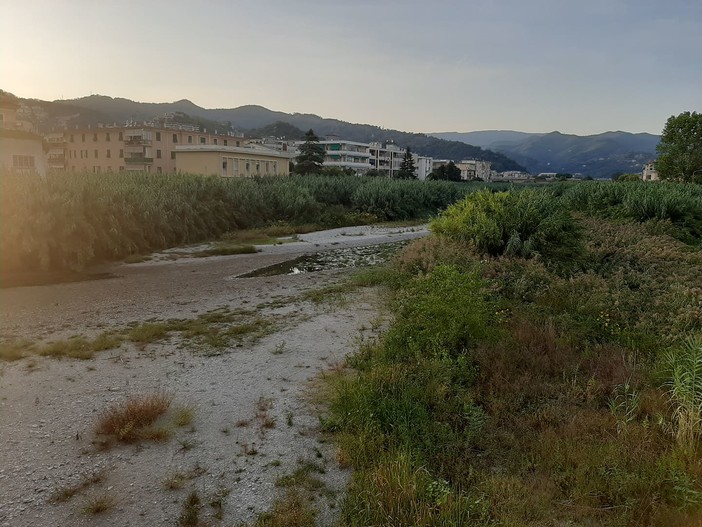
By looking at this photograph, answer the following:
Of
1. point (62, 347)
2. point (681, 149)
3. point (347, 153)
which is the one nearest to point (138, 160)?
point (347, 153)

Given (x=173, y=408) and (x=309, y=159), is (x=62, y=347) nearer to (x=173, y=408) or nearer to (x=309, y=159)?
(x=173, y=408)

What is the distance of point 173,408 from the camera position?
5.32 meters

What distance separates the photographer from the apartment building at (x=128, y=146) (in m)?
55.5

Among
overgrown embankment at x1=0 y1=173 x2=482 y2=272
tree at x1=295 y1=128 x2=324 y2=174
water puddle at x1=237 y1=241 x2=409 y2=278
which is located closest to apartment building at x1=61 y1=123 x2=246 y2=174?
tree at x1=295 y1=128 x2=324 y2=174

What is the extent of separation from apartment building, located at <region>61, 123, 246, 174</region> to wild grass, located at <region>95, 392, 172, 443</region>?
5296 cm

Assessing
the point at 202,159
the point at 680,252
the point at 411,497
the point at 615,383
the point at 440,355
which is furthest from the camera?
the point at 202,159

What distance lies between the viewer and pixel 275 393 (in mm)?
5824

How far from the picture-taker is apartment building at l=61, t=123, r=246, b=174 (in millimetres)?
55500

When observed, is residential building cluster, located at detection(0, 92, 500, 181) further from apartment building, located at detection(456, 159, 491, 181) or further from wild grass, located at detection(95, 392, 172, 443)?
apartment building, located at detection(456, 159, 491, 181)

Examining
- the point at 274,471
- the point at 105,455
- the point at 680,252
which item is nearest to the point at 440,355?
the point at 274,471

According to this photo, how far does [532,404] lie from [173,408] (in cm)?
401

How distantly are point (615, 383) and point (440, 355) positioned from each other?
2.05 meters

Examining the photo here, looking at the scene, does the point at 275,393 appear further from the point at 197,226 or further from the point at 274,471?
the point at 197,226

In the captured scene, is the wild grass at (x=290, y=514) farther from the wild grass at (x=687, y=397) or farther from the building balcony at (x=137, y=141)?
the building balcony at (x=137, y=141)
